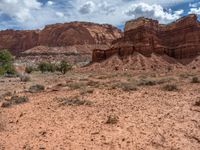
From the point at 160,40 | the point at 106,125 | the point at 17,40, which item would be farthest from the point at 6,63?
the point at 17,40

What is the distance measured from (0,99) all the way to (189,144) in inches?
386

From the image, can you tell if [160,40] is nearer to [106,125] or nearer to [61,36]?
[106,125]

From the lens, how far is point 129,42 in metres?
54.3

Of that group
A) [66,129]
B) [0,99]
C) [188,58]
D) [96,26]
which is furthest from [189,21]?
[96,26]

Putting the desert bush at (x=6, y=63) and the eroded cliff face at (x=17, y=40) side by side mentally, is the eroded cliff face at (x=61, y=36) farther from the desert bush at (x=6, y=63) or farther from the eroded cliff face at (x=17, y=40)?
the desert bush at (x=6, y=63)

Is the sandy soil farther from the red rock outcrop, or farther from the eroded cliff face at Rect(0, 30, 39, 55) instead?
the eroded cliff face at Rect(0, 30, 39, 55)

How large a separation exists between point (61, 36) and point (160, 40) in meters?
78.2

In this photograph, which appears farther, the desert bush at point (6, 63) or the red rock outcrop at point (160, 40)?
the red rock outcrop at point (160, 40)

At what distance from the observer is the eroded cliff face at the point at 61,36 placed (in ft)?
412

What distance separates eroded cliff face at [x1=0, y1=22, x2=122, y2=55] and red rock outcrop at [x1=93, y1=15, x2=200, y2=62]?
67354 millimetres

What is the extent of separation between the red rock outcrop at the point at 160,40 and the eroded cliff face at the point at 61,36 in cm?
6735

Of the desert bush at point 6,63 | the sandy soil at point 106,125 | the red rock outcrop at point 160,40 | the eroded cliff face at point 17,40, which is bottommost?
the sandy soil at point 106,125

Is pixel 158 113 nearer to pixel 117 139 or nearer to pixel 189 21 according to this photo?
pixel 117 139

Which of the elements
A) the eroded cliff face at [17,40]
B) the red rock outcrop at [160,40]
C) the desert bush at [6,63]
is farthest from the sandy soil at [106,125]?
the eroded cliff face at [17,40]
